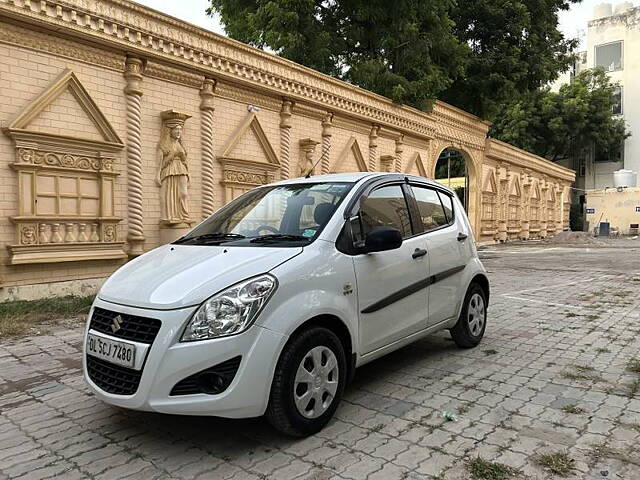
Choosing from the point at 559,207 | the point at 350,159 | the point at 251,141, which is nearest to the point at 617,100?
the point at 559,207

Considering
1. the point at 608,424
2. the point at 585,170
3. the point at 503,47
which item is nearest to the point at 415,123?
the point at 503,47

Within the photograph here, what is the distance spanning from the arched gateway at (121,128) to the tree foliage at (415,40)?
2.88m

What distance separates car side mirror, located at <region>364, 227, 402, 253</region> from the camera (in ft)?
11.8

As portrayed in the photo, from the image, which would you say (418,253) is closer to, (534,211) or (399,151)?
(399,151)

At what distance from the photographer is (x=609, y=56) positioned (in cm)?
4141

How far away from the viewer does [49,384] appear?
437 cm

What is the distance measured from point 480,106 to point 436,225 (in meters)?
19.5

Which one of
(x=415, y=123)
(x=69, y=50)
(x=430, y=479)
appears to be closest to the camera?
(x=430, y=479)

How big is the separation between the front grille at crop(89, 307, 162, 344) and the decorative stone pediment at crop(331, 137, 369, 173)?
11.7m

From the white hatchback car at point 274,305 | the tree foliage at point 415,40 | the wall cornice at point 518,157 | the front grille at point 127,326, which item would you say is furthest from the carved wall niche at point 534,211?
the front grille at point 127,326

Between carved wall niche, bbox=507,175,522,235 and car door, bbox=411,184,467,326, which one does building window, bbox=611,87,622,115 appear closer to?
carved wall niche, bbox=507,175,522,235

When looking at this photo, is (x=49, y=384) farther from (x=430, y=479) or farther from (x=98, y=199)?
(x=98, y=199)

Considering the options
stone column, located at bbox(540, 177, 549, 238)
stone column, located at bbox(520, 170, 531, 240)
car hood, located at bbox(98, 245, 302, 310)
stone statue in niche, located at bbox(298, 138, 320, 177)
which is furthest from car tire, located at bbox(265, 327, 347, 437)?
stone column, located at bbox(540, 177, 549, 238)

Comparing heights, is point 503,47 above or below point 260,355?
above
